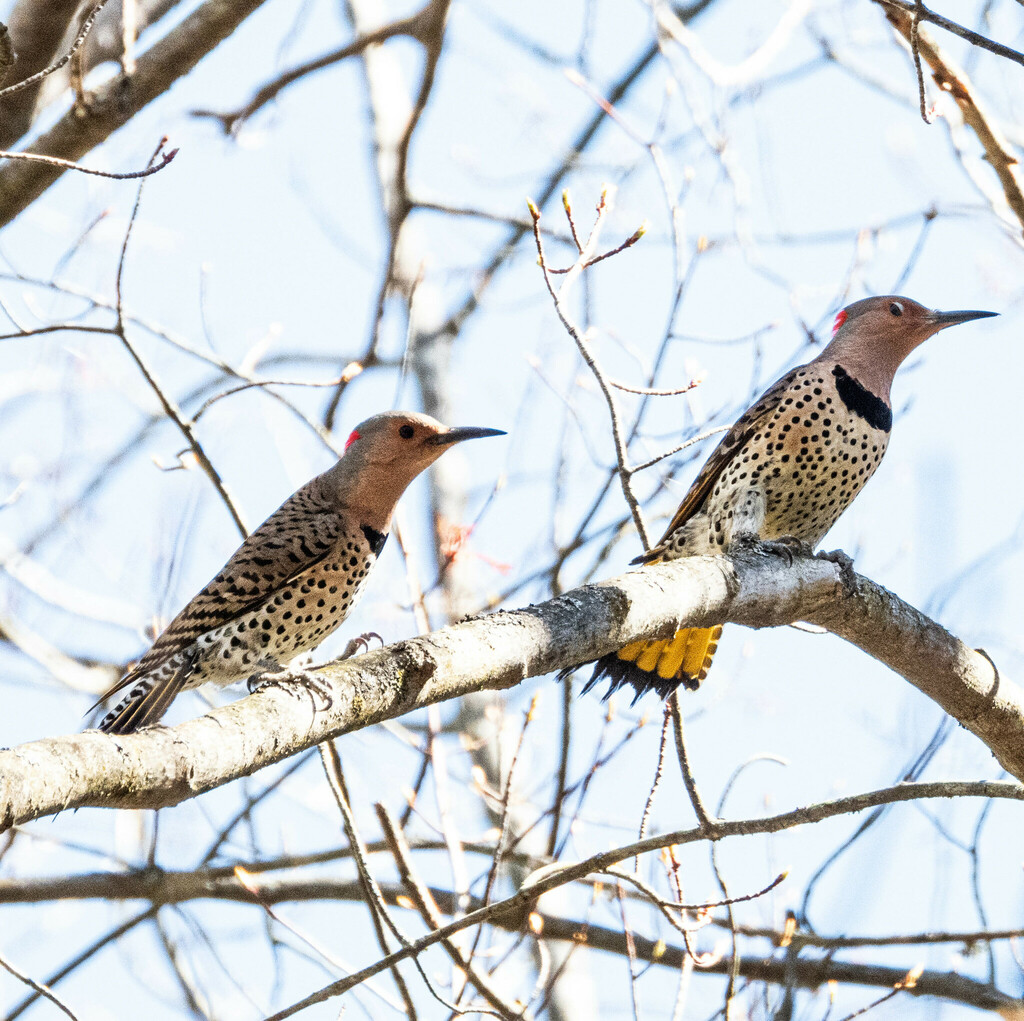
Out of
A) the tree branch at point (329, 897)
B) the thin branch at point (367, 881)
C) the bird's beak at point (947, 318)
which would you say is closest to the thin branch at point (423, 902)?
the thin branch at point (367, 881)

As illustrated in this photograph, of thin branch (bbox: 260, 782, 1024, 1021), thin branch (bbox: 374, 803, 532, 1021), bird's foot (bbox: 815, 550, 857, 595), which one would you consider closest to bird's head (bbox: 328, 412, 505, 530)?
bird's foot (bbox: 815, 550, 857, 595)

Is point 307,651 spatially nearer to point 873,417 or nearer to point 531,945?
point 531,945

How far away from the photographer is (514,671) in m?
2.81

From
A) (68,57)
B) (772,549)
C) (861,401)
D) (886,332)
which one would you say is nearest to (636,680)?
(772,549)

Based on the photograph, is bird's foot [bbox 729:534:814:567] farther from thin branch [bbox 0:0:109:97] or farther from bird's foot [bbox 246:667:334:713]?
thin branch [bbox 0:0:109:97]

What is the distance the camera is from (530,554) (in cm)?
648

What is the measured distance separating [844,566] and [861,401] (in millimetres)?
1550

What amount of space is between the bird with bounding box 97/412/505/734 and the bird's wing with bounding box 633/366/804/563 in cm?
94

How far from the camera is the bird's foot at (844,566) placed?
377 cm

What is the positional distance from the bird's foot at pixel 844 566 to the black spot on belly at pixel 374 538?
5.62 ft

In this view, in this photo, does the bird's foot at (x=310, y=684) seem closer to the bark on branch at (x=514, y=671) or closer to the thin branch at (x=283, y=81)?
the bark on branch at (x=514, y=671)

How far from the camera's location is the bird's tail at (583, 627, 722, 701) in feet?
15.1

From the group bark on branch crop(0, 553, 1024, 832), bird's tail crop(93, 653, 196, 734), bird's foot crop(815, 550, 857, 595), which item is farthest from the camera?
bird's tail crop(93, 653, 196, 734)

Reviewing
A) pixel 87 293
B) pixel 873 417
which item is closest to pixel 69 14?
pixel 87 293
